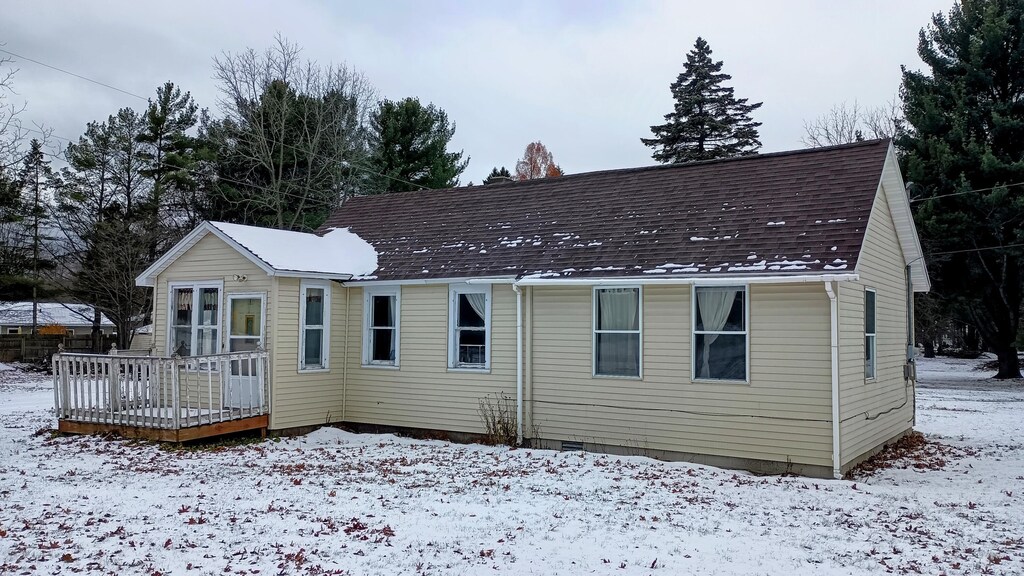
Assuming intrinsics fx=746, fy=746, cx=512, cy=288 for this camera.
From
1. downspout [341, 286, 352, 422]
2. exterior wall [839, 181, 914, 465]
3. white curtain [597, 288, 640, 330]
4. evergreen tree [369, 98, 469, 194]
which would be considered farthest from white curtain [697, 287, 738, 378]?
evergreen tree [369, 98, 469, 194]

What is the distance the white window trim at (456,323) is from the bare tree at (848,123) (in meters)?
30.6

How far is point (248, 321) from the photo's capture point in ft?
42.6

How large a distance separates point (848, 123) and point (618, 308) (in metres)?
34.5

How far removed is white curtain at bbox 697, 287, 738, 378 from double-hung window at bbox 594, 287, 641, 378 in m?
0.97

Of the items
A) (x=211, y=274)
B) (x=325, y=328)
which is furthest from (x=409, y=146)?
(x=325, y=328)

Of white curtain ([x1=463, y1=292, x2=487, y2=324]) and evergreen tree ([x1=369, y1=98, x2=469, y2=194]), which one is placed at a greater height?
evergreen tree ([x1=369, y1=98, x2=469, y2=194])

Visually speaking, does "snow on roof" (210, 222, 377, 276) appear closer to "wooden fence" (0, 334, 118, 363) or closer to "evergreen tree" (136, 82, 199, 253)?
"evergreen tree" (136, 82, 199, 253)

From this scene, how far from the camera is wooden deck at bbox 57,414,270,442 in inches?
453

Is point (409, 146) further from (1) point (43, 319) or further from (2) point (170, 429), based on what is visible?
(1) point (43, 319)

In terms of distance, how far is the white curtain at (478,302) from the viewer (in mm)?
12695

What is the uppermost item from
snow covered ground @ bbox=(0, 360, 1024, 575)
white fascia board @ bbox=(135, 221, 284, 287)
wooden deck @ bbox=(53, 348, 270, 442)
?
white fascia board @ bbox=(135, 221, 284, 287)

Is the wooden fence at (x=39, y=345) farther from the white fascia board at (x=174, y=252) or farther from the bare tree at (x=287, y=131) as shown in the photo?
the white fascia board at (x=174, y=252)

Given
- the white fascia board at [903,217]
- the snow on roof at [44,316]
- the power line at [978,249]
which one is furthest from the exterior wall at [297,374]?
the snow on roof at [44,316]

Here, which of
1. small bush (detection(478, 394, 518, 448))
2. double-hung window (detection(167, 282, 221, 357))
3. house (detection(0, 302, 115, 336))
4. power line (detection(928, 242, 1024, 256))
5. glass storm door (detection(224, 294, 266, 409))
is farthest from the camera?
house (detection(0, 302, 115, 336))
